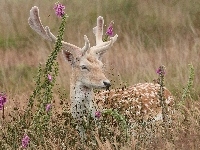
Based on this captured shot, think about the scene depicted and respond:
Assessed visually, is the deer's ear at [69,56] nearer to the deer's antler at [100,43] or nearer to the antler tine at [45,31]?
the antler tine at [45,31]

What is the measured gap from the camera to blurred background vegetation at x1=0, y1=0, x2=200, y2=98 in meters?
9.03

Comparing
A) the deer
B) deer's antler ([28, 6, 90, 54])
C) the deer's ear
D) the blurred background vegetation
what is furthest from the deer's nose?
the blurred background vegetation

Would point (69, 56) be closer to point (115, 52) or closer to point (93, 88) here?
point (93, 88)

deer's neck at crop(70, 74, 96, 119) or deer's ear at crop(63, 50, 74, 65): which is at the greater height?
deer's ear at crop(63, 50, 74, 65)

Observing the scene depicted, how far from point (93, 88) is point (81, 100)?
8.1 inches

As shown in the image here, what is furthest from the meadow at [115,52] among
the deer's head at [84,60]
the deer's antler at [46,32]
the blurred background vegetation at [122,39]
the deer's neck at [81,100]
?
the deer's antler at [46,32]

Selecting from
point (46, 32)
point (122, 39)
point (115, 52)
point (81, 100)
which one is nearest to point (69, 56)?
point (46, 32)

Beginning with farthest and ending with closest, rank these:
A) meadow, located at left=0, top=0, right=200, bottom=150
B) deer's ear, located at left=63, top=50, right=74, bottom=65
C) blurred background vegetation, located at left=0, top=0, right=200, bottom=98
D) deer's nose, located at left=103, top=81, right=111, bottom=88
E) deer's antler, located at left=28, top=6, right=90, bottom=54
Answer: blurred background vegetation, located at left=0, top=0, right=200, bottom=98, deer's ear, located at left=63, top=50, right=74, bottom=65, deer's antler, located at left=28, top=6, right=90, bottom=54, deer's nose, located at left=103, top=81, right=111, bottom=88, meadow, located at left=0, top=0, right=200, bottom=150

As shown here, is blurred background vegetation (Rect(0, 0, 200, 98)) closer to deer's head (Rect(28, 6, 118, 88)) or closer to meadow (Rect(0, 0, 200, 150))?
meadow (Rect(0, 0, 200, 150))

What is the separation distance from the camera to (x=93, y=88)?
19.3 feet

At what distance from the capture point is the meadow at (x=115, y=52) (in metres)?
5.23

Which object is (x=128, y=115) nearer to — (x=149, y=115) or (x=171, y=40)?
(x=149, y=115)

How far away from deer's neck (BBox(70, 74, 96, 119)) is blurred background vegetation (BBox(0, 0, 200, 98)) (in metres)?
2.26

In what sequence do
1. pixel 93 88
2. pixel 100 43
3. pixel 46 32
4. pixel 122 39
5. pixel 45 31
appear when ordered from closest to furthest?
pixel 93 88 → pixel 46 32 → pixel 45 31 → pixel 100 43 → pixel 122 39
